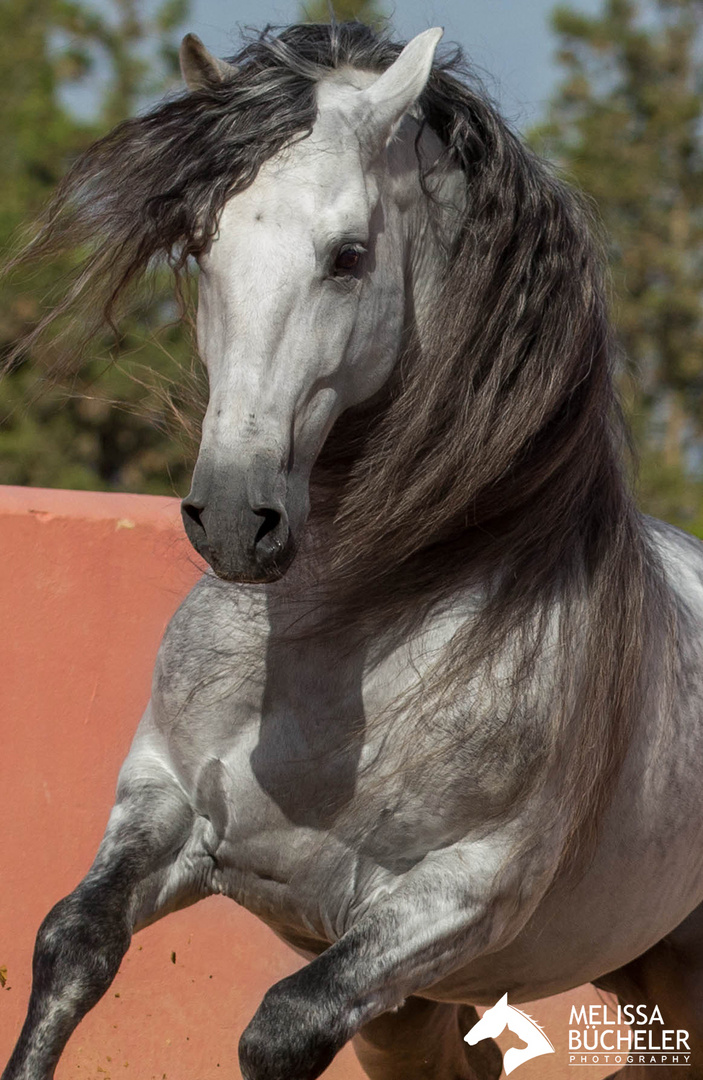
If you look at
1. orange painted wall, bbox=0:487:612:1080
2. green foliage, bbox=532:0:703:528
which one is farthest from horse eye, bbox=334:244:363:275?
green foliage, bbox=532:0:703:528

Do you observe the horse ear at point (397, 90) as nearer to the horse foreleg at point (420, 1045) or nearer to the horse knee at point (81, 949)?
the horse knee at point (81, 949)

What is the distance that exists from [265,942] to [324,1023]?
1729 mm

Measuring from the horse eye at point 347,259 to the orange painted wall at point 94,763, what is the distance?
4.91ft

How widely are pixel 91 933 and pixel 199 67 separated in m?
1.45

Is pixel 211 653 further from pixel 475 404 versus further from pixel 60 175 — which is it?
pixel 60 175

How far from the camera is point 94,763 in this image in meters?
3.66

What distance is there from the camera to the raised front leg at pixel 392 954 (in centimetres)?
214

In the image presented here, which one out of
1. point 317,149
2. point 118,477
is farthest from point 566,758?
point 118,477

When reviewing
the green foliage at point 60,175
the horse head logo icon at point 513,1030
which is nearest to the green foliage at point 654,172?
the green foliage at point 60,175

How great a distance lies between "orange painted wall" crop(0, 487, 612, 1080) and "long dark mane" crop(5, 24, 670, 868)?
1.21 metres

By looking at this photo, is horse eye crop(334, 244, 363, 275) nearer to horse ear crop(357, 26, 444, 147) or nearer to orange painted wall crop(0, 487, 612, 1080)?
horse ear crop(357, 26, 444, 147)

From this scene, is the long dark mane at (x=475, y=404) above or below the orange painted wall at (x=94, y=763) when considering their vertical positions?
above

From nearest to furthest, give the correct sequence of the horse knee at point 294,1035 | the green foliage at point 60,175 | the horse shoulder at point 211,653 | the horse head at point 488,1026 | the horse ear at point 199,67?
the horse knee at point 294,1035 < the horse ear at point 199,67 < the horse shoulder at point 211,653 < the horse head at point 488,1026 < the green foliage at point 60,175

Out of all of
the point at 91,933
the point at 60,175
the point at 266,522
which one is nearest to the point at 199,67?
the point at 266,522
